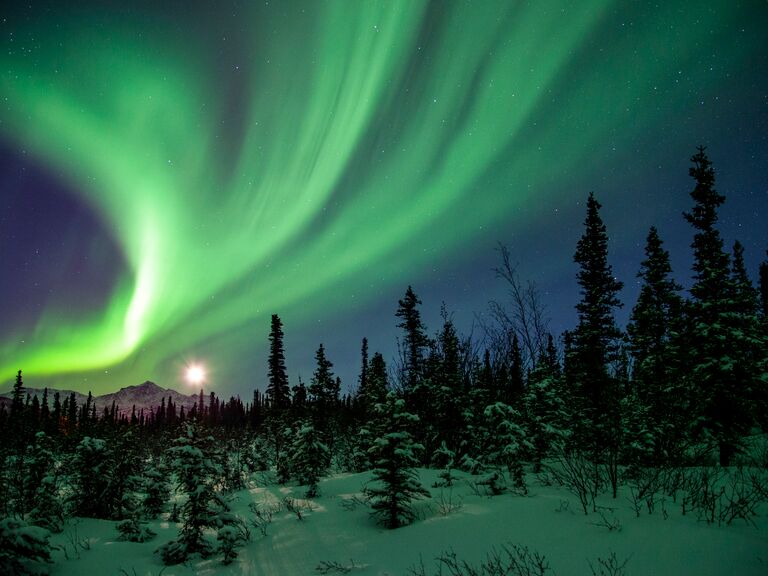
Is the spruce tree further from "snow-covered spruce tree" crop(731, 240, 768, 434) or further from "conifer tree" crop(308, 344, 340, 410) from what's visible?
"snow-covered spruce tree" crop(731, 240, 768, 434)

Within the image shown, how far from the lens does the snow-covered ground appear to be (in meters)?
5.07

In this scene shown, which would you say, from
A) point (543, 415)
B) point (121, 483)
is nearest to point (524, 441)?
point (543, 415)

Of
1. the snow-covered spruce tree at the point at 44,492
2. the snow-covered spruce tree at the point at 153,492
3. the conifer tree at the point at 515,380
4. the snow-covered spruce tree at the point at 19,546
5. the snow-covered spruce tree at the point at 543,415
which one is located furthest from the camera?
the conifer tree at the point at 515,380

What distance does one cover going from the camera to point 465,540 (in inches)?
280

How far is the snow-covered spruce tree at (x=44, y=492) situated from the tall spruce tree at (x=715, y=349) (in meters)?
25.2

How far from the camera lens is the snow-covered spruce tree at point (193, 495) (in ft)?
31.1

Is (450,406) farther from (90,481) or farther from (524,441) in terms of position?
(90,481)

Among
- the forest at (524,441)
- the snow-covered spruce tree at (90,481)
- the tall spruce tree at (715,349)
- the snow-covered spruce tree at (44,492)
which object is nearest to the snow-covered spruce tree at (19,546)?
the forest at (524,441)

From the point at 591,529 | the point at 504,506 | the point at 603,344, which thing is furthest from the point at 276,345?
the point at 591,529

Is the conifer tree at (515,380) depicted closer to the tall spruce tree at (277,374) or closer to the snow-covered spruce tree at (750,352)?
the snow-covered spruce tree at (750,352)

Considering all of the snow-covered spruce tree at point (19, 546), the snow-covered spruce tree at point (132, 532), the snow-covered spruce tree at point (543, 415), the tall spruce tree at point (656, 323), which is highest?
the tall spruce tree at point (656, 323)

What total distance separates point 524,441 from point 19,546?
13135mm

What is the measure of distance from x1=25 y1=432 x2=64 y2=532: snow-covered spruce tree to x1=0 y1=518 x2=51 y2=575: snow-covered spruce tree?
4.97 m

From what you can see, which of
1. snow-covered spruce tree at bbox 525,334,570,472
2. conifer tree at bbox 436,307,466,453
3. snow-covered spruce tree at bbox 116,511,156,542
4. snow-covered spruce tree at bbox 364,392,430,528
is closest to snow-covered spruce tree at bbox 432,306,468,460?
conifer tree at bbox 436,307,466,453
